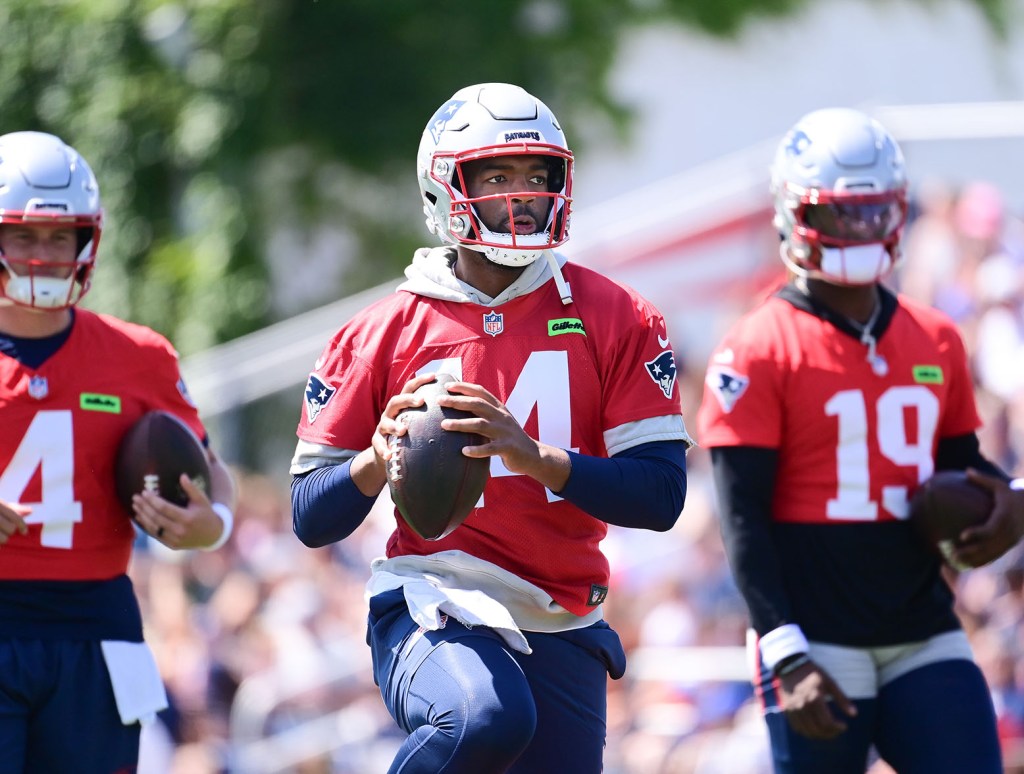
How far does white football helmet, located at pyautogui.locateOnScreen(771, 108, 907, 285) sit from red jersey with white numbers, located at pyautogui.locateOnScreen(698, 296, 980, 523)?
0.21 metres

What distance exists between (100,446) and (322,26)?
34.6 feet

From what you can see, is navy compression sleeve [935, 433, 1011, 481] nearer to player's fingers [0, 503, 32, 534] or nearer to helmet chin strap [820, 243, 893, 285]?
helmet chin strap [820, 243, 893, 285]

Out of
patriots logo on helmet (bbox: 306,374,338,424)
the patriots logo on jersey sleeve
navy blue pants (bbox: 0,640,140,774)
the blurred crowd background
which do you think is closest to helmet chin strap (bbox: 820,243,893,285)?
the patriots logo on jersey sleeve

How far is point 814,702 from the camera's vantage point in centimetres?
441

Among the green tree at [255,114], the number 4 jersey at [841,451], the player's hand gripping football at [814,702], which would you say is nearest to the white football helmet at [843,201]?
the number 4 jersey at [841,451]

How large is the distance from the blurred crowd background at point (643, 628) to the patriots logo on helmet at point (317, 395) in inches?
162

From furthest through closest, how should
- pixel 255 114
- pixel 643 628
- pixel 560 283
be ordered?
pixel 255 114
pixel 643 628
pixel 560 283

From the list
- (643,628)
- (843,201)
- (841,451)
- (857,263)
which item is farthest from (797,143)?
(643,628)

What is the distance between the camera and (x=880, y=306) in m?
4.85

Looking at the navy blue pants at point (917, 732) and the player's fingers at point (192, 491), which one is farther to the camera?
the player's fingers at point (192, 491)

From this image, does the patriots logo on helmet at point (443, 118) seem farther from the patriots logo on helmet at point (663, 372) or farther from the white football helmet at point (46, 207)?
the white football helmet at point (46, 207)

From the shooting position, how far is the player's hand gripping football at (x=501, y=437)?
3.68 meters

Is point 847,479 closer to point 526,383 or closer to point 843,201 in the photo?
point 843,201

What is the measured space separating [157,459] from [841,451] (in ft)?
6.31
